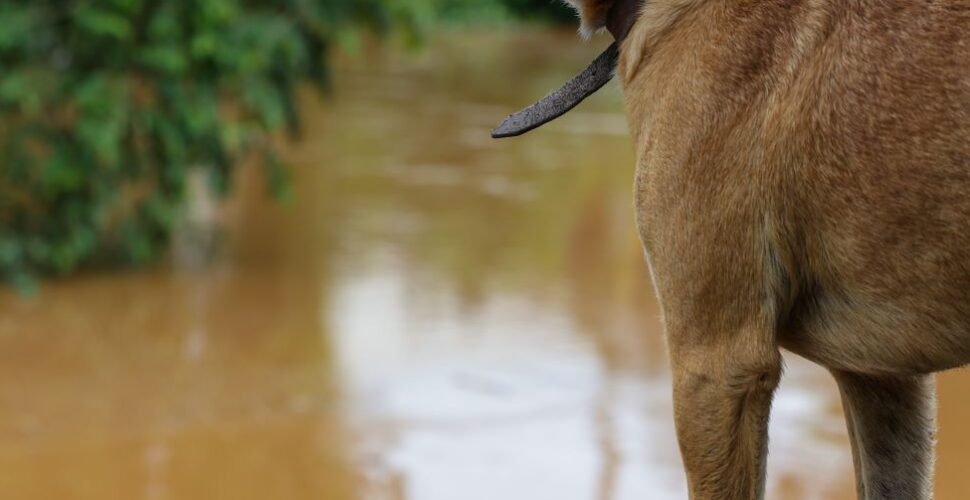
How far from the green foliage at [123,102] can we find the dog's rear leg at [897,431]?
→ 5.35 m

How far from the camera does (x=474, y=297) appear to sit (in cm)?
836

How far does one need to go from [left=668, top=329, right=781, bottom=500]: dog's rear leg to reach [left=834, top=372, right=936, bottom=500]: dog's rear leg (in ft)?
1.39

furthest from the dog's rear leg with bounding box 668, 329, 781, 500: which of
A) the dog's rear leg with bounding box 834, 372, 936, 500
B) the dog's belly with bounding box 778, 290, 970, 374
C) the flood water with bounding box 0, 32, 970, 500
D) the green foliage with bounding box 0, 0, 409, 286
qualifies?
the green foliage with bounding box 0, 0, 409, 286

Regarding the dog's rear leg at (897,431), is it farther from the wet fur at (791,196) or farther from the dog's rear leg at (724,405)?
the dog's rear leg at (724,405)

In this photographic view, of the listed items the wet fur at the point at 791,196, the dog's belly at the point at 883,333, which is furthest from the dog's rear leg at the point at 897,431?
the dog's belly at the point at 883,333

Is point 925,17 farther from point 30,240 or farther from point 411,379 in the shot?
point 30,240

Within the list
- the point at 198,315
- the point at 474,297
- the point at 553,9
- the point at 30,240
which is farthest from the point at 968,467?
the point at 553,9

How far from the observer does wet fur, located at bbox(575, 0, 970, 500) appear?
A: 2.71m

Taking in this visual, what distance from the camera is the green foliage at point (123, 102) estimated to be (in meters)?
7.96

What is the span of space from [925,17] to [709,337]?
0.76m

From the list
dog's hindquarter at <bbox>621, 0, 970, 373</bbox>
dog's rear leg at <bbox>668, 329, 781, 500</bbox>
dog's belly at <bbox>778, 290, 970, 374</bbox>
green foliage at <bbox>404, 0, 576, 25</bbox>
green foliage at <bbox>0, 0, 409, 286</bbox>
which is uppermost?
green foliage at <bbox>404, 0, 576, 25</bbox>

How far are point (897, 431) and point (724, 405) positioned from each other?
1.90ft

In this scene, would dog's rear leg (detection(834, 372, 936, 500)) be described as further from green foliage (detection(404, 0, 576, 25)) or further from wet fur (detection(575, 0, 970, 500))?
green foliage (detection(404, 0, 576, 25))

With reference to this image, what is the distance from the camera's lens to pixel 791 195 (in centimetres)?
287
